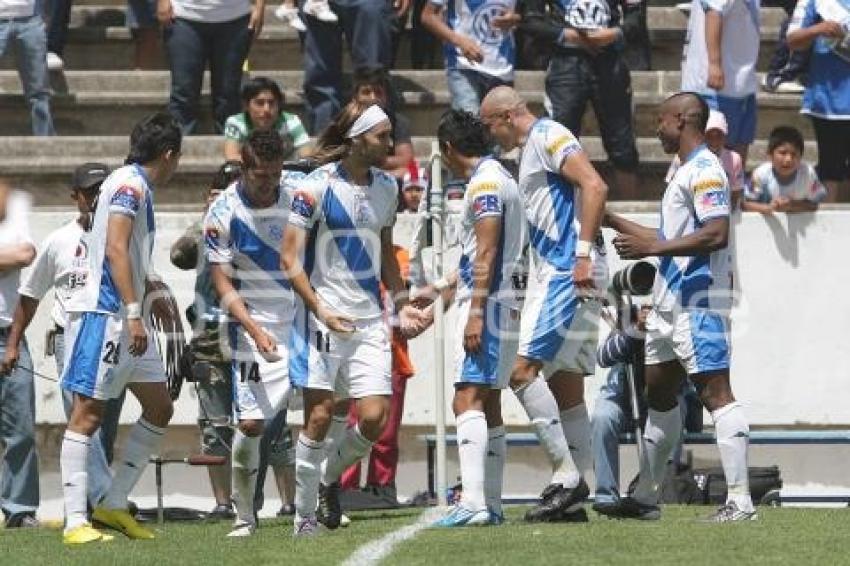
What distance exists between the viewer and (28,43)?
1753 centimetres

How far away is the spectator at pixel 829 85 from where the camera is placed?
16797 mm

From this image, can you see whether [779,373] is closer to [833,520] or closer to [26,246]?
[833,520]

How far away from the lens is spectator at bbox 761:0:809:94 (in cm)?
1808

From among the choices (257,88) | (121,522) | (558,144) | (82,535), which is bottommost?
(121,522)

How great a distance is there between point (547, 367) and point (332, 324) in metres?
1.57

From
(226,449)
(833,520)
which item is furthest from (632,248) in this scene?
(226,449)

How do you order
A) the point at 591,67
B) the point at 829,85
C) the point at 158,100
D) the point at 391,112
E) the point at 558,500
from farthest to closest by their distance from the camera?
the point at 158,100 → the point at 591,67 → the point at 829,85 → the point at 391,112 → the point at 558,500

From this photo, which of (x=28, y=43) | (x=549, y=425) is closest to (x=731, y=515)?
(x=549, y=425)

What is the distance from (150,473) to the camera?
16.4m

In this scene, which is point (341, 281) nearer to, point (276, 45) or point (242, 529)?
point (242, 529)

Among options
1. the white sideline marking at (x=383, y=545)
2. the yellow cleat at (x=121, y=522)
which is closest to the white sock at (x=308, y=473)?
the white sideline marking at (x=383, y=545)

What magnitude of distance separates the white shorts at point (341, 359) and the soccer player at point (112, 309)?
780mm

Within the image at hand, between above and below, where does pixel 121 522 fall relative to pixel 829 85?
below

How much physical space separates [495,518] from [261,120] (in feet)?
14.1
